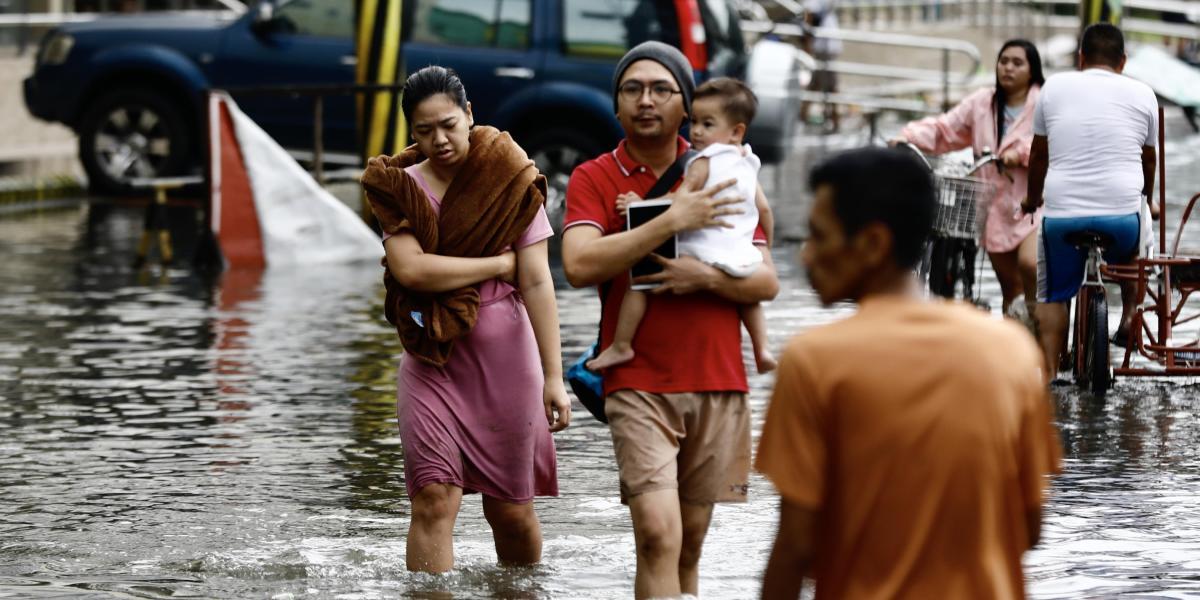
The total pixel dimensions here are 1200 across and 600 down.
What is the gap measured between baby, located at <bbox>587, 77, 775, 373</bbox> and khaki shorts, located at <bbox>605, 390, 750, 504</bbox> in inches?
5.1

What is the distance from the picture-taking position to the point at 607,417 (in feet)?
Result: 17.8

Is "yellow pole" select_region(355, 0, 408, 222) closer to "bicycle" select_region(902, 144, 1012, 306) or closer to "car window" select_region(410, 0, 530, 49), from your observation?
"car window" select_region(410, 0, 530, 49)

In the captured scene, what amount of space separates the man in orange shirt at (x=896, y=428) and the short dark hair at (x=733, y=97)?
1.97 metres

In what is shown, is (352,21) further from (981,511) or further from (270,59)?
(981,511)

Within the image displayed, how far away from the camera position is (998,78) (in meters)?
10.3

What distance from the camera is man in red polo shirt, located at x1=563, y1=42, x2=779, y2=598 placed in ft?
17.0

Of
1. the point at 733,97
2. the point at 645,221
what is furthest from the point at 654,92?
the point at 645,221

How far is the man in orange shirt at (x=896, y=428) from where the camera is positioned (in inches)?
125

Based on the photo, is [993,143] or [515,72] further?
[515,72]

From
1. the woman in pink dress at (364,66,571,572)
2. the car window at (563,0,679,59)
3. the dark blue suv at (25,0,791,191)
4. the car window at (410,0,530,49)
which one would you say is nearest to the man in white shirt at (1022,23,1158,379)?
the woman in pink dress at (364,66,571,572)

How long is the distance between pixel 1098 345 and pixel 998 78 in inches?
60.7

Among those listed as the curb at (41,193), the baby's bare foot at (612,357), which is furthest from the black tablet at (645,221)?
the curb at (41,193)

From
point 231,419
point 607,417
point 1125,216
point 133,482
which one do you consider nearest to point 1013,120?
point 1125,216

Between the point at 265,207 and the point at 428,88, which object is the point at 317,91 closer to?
the point at 265,207
